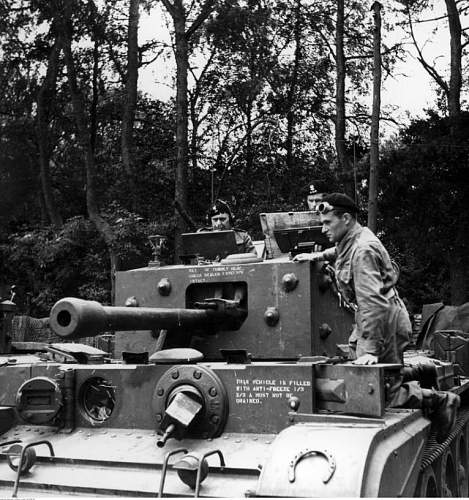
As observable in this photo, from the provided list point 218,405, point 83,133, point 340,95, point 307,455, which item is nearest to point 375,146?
point 340,95

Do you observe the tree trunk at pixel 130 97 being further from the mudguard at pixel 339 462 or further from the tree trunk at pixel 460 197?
Result: the mudguard at pixel 339 462

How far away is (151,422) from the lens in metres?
5.75

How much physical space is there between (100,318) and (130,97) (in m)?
18.3

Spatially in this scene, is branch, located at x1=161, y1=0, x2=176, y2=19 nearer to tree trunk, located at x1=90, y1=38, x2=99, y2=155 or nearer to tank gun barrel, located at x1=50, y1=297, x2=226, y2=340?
tree trunk, located at x1=90, y1=38, x2=99, y2=155

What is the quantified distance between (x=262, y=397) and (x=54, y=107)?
2255 centimetres

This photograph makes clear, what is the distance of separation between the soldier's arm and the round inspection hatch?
6.43ft

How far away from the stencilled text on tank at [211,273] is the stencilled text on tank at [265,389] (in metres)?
1.67

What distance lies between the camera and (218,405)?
17.7ft

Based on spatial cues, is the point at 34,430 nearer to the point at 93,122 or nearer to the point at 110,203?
the point at 110,203

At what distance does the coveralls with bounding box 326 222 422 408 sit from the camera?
5516mm

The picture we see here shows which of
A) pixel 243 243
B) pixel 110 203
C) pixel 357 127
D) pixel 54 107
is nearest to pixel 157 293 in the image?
pixel 243 243

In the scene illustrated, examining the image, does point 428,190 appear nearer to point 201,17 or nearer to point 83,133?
point 201,17

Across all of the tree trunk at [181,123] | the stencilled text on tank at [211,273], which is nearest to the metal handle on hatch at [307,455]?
the stencilled text on tank at [211,273]

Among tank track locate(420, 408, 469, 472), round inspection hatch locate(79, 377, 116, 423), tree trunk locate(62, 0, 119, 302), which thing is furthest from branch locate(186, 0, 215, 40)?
round inspection hatch locate(79, 377, 116, 423)
